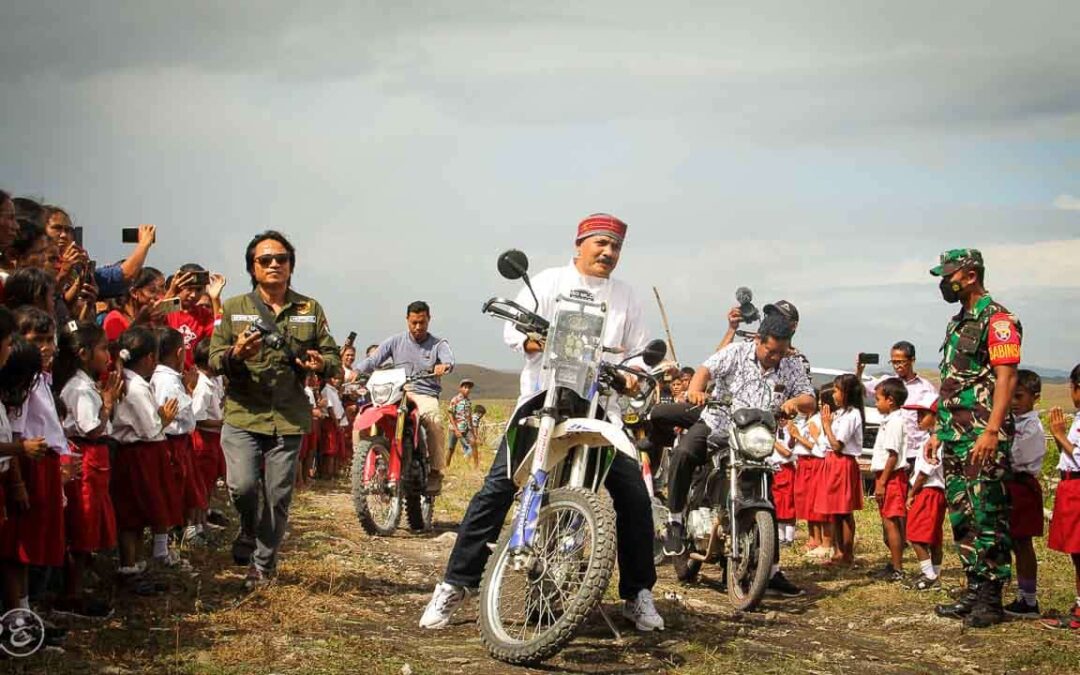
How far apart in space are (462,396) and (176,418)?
58.8 feet

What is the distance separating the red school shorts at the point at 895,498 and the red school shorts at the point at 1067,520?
2.10m

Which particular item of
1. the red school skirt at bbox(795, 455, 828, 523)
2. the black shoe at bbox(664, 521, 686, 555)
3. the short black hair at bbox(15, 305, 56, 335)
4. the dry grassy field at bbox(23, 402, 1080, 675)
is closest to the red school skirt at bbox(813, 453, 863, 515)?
the red school skirt at bbox(795, 455, 828, 523)

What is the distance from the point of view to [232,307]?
7.65 meters

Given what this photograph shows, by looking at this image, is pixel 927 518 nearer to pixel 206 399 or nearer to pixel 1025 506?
pixel 1025 506

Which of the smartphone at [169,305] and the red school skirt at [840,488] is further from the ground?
the smartphone at [169,305]

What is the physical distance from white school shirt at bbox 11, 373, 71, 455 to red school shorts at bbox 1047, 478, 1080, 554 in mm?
5756

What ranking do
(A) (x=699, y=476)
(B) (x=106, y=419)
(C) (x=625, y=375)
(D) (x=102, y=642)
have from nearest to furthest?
(D) (x=102, y=642), (C) (x=625, y=375), (B) (x=106, y=419), (A) (x=699, y=476)

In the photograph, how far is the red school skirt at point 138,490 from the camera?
283 inches

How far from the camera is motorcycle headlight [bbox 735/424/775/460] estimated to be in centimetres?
820

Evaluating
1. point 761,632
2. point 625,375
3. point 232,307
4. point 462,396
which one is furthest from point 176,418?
point 462,396

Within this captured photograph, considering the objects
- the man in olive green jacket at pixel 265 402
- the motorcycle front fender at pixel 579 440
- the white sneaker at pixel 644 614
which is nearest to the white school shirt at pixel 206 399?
the man in olive green jacket at pixel 265 402

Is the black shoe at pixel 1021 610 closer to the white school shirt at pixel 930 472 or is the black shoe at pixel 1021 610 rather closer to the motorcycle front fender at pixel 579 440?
the white school shirt at pixel 930 472

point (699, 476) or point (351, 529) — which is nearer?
point (699, 476)

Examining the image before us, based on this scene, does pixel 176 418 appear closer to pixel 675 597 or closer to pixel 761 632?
pixel 675 597
